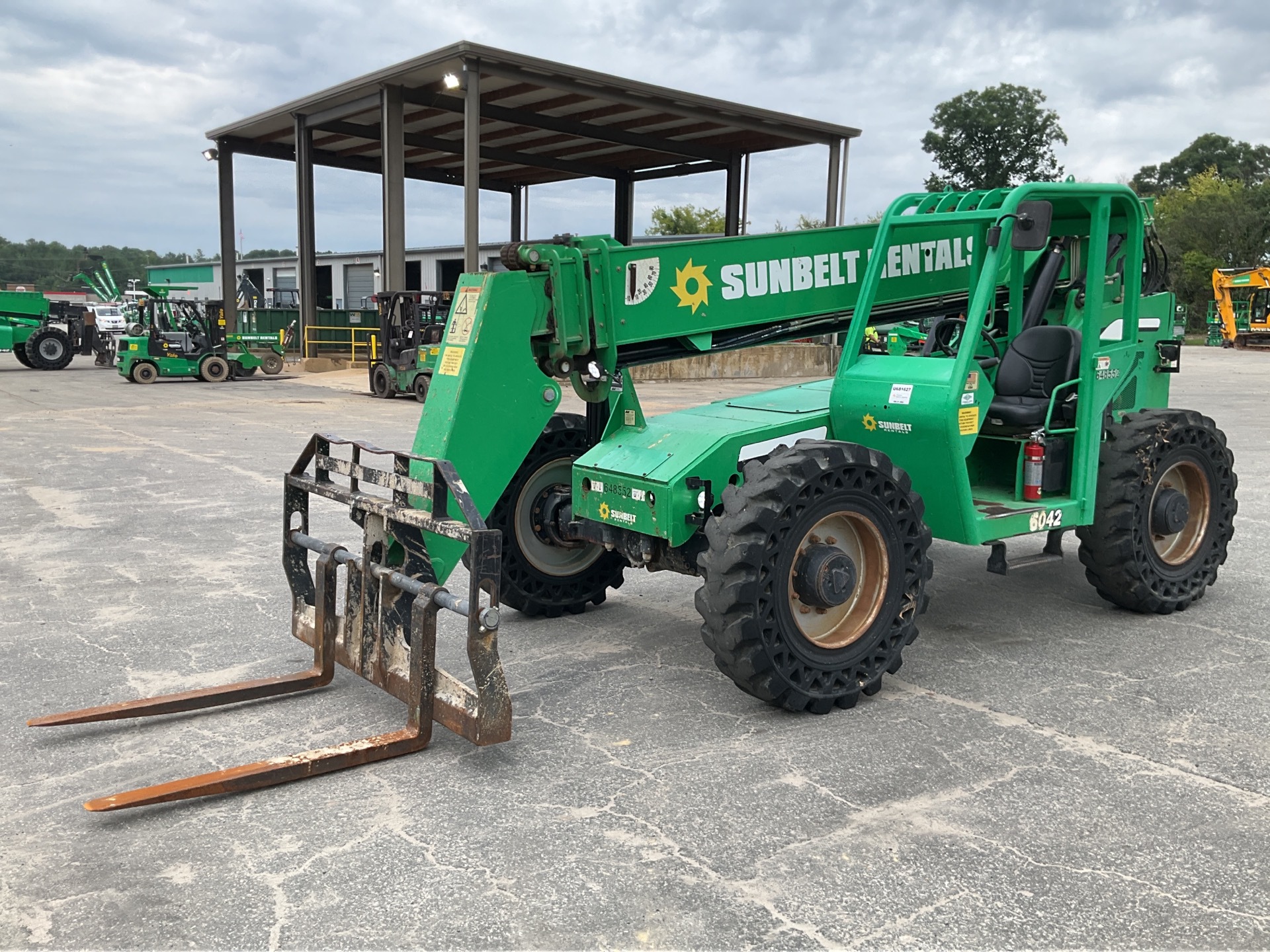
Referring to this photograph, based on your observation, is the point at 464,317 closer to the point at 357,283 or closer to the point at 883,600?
the point at 883,600

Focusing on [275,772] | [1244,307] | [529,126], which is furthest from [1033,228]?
[1244,307]

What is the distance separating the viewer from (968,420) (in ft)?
16.9

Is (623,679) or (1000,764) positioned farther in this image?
(623,679)

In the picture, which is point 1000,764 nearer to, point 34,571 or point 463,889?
point 463,889

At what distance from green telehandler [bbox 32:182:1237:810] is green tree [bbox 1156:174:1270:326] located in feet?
188

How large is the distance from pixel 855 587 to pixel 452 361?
2.09 meters

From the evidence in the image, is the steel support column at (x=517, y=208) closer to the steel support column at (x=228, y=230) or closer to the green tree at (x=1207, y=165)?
the steel support column at (x=228, y=230)

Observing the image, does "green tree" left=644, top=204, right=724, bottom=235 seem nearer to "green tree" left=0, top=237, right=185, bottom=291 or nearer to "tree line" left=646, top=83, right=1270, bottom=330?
"tree line" left=646, top=83, right=1270, bottom=330

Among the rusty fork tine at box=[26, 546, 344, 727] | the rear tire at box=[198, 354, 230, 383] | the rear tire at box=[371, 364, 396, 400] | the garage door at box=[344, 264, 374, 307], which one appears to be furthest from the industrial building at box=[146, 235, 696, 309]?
the rusty fork tine at box=[26, 546, 344, 727]

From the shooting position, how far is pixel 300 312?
100ft

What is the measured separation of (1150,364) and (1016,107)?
2736 inches

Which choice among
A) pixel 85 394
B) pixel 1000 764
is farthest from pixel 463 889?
pixel 85 394

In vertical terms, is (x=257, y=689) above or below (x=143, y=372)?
below

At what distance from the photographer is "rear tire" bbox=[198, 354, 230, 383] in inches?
1075
